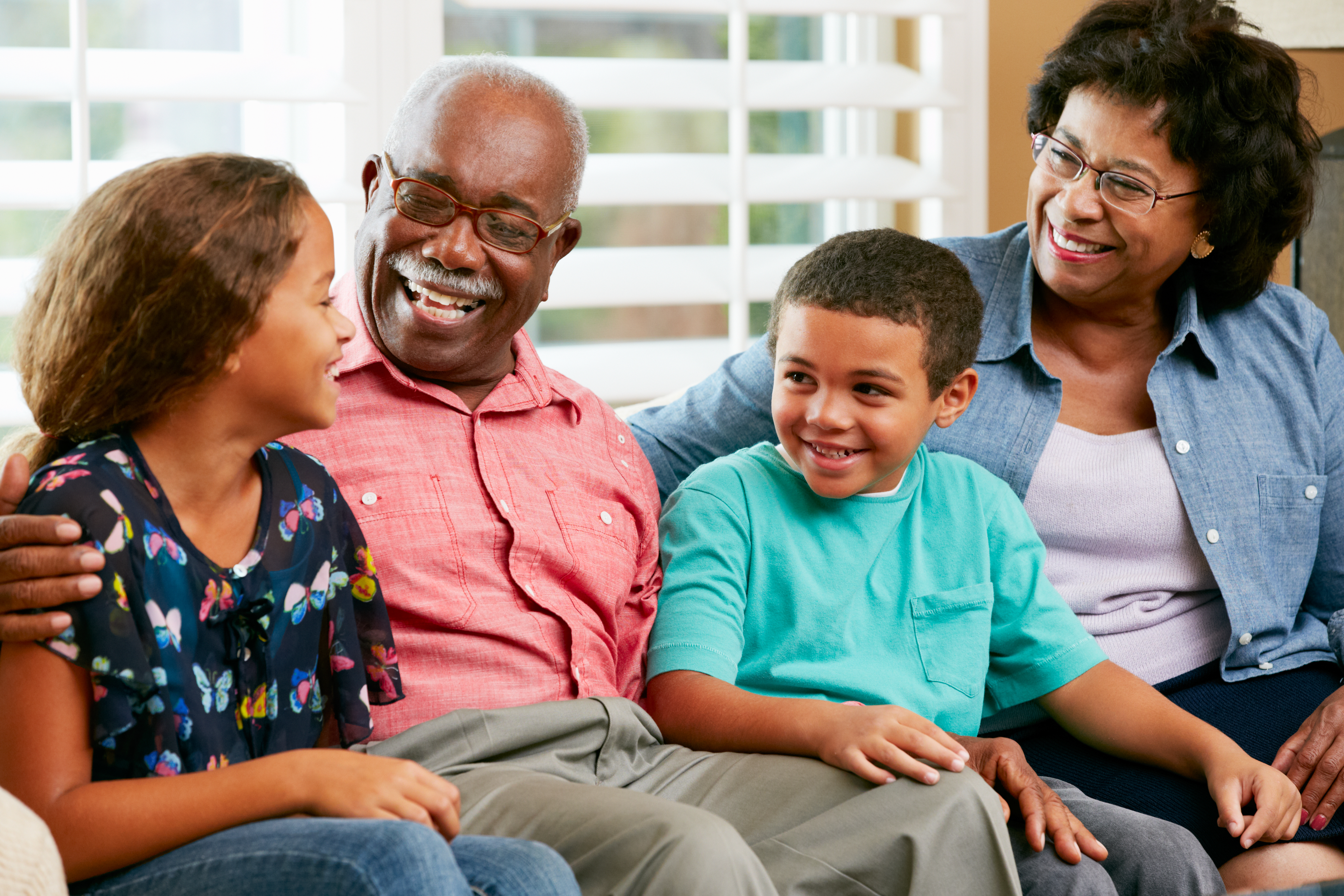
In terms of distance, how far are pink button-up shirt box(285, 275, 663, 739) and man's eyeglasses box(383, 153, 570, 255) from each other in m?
0.16

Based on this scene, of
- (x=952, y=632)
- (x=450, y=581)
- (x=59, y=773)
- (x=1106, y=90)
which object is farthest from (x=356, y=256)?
(x=1106, y=90)

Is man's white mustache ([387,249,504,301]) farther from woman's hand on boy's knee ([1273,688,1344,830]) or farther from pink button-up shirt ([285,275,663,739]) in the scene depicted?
woman's hand on boy's knee ([1273,688,1344,830])

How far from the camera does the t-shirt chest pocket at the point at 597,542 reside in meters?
1.55

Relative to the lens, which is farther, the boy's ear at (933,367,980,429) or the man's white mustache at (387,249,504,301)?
the boy's ear at (933,367,980,429)

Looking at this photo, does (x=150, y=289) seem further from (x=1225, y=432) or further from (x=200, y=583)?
(x=1225, y=432)

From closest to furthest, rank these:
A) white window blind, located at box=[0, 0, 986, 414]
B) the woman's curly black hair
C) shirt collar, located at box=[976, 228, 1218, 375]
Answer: the woman's curly black hair → shirt collar, located at box=[976, 228, 1218, 375] → white window blind, located at box=[0, 0, 986, 414]

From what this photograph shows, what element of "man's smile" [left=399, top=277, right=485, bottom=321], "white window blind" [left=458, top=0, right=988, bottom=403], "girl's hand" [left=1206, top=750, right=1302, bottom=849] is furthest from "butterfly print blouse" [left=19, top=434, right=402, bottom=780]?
"white window blind" [left=458, top=0, right=988, bottom=403]

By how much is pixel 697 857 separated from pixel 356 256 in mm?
825

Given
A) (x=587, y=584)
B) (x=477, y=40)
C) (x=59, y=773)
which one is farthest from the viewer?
(x=477, y=40)

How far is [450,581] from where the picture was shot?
147 cm

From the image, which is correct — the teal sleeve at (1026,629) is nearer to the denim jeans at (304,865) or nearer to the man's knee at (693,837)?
the man's knee at (693,837)

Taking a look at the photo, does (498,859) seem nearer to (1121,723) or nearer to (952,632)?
(952,632)

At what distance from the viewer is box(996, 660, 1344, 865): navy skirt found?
1.57 meters

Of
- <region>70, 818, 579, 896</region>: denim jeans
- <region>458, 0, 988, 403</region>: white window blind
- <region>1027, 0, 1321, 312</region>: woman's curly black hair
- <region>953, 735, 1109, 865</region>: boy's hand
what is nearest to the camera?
<region>70, 818, 579, 896</region>: denim jeans
